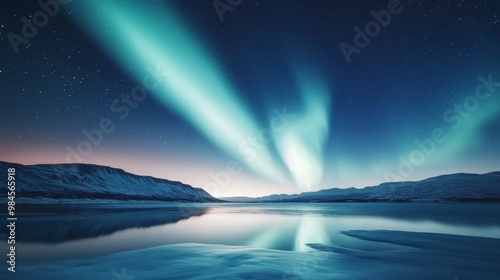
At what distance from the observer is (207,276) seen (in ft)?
29.6

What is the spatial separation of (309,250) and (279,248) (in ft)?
5.45

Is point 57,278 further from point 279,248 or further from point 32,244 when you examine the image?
point 279,248

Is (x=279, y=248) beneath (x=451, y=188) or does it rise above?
beneath

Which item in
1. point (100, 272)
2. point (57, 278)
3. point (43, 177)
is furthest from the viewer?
point (43, 177)

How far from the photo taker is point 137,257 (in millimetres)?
12203

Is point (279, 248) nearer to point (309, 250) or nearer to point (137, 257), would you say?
point (309, 250)

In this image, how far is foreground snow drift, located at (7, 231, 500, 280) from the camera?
922 cm

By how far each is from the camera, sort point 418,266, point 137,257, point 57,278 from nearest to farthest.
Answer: point 57,278 → point 418,266 → point 137,257

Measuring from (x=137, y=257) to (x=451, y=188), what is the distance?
21200 cm

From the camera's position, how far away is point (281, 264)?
1068 cm

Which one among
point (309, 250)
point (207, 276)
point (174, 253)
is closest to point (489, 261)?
point (309, 250)

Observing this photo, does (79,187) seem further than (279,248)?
Yes

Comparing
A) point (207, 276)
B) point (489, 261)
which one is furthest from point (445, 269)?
point (207, 276)

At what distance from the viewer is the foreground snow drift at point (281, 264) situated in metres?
9.22
